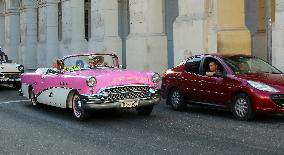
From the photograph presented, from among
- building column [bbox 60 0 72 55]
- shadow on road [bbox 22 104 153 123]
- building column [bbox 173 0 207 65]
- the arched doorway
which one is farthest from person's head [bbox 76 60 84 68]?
building column [bbox 60 0 72 55]

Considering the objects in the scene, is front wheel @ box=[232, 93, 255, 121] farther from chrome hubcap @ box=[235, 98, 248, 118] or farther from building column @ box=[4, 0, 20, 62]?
building column @ box=[4, 0, 20, 62]

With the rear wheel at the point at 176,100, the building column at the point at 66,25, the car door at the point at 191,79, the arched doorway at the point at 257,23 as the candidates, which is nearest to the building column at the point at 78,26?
the building column at the point at 66,25

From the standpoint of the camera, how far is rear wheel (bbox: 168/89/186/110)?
1242 cm

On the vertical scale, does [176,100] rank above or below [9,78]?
below

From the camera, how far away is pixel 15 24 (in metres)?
38.9

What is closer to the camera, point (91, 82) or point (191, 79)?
point (91, 82)

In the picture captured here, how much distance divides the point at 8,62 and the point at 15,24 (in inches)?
761

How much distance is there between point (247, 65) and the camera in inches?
450

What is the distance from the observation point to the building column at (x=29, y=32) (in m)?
36.2

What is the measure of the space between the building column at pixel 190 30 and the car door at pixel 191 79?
620 cm

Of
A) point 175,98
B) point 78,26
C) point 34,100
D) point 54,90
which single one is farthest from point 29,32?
point 175,98

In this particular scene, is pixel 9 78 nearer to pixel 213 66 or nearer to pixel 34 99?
pixel 34 99

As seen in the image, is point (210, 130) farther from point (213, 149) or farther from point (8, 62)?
point (8, 62)

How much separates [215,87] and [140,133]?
273 centimetres
